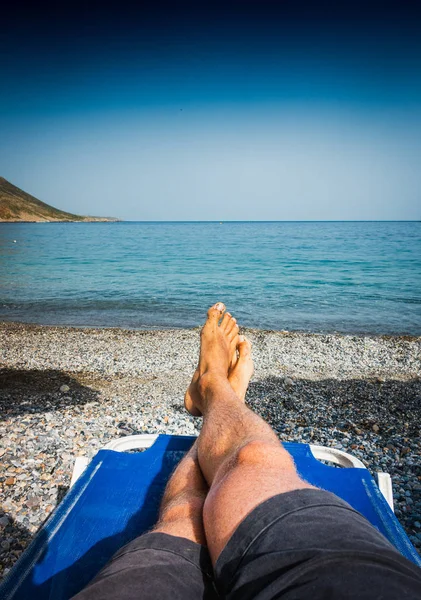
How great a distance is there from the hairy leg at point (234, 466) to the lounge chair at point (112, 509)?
0.49 m

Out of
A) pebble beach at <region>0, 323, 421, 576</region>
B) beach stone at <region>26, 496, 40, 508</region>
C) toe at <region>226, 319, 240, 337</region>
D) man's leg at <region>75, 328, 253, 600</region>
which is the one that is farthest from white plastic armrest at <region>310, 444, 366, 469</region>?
beach stone at <region>26, 496, 40, 508</region>

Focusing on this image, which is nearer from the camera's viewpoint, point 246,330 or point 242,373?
point 242,373

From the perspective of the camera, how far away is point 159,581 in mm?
978

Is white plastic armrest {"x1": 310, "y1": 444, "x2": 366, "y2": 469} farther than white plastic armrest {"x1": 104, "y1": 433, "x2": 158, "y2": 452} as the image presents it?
No

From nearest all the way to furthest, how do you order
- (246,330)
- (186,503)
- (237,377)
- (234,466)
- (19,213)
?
1. (234,466)
2. (186,503)
3. (237,377)
4. (246,330)
5. (19,213)

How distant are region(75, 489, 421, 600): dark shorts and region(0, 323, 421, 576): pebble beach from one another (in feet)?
4.94

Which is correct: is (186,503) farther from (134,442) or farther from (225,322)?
(225,322)

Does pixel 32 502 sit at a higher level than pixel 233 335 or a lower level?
lower

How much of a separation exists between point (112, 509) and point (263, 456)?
3.16 ft

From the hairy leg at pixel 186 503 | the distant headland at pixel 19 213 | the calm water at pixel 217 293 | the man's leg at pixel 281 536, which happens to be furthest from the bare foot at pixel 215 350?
the distant headland at pixel 19 213

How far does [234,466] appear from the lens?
1.39 meters

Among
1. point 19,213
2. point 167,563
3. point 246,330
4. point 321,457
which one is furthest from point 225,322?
point 19,213

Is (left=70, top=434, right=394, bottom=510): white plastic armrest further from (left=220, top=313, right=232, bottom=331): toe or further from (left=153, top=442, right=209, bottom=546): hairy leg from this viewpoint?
(left=220, top=313, right=232, bottom=331): toe

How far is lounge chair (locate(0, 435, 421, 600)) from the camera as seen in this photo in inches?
59.2
